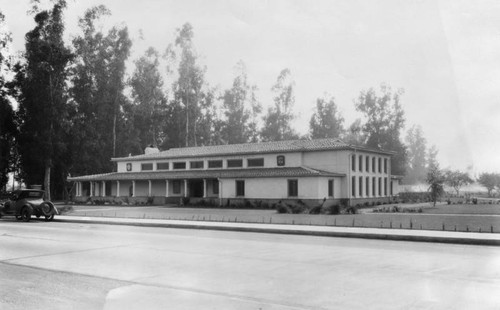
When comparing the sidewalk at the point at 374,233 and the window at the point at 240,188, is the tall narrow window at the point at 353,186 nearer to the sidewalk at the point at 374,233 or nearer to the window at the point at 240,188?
the window at the point at 240,188

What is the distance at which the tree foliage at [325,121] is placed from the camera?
8131 centimetres

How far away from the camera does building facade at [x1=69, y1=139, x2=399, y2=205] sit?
1633 inches

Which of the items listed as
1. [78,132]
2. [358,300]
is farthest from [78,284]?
[78,132]

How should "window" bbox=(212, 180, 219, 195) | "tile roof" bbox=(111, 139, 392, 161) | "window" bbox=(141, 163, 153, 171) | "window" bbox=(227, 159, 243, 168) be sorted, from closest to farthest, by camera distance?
1. "tile roof" bbox=(111, 139, 392, 161)
2. "window" bbox=(212, 180, 219, 195)
3. "window" bbox=(227, 159, 243, 168)
4. "window" bbox=(141, 163, 153, 171)

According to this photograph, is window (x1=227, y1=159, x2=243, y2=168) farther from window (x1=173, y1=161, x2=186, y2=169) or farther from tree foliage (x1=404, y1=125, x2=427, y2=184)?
tree foliage (x1=404, y1=125, x2=427, y2=184)

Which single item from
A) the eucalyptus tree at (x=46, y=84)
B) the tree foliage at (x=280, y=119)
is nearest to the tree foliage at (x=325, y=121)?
the tree foliage at (x=280, y=119)

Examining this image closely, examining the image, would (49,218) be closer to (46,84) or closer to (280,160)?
(280,160)

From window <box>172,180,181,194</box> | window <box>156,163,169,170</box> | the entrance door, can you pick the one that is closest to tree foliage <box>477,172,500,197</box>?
the entrance door

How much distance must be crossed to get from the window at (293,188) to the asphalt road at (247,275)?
1000 inches

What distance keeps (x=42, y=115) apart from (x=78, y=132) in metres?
5.93

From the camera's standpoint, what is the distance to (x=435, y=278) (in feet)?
29.7

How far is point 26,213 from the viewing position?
25.6m

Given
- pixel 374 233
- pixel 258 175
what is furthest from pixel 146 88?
pixel 374 233

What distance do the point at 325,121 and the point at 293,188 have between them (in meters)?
42.7
